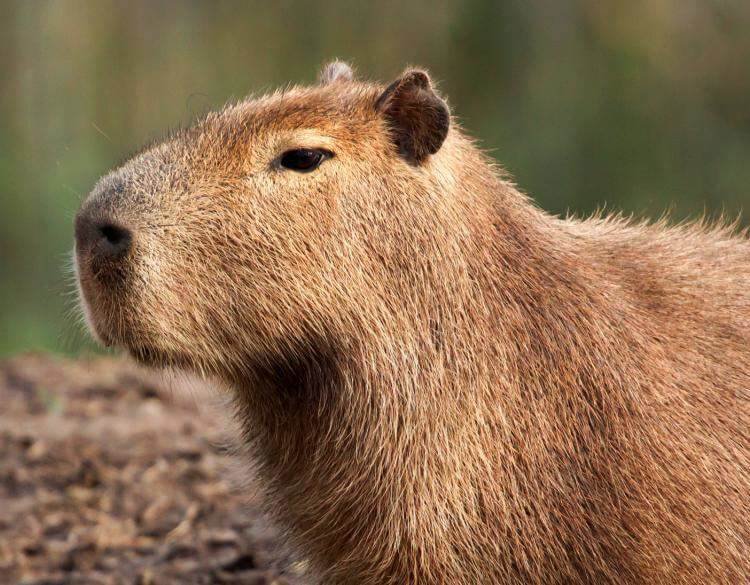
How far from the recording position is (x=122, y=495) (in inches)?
231

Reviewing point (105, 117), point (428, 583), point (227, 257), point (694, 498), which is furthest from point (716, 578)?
point (105, 117)

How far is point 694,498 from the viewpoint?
343 centimetres

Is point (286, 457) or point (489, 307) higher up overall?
point (489, 307)

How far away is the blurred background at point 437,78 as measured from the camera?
34.2 feet

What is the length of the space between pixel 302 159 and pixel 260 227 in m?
0.25

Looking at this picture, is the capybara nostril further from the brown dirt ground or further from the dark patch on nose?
the brown dirt ground

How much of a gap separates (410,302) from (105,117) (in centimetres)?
790

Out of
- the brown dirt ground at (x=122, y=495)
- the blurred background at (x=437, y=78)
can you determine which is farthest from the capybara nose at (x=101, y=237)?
the blurred background at (x=437, y=78)

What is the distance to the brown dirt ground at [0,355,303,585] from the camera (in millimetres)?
5039

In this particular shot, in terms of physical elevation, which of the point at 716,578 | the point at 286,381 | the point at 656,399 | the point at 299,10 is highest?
the point at 299,10

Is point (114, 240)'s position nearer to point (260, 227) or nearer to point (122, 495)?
point (260, 227)

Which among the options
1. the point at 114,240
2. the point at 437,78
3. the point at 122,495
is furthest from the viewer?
the point at 437,78

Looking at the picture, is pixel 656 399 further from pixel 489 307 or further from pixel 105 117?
pixel 105 117

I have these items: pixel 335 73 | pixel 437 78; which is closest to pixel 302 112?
pixel 335 73
